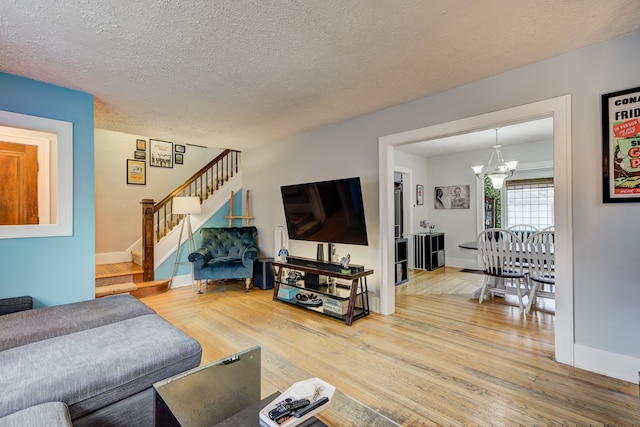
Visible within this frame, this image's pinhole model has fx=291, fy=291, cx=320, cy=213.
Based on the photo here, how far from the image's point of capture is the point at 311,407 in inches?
46.5

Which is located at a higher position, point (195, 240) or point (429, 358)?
point (195, 240)

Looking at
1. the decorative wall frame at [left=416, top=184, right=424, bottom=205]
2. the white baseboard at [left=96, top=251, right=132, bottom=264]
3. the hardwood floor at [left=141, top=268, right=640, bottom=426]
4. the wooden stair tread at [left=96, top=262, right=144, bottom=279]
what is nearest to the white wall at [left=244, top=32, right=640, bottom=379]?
the hardwood floor at [left=141, top=268, right=640, bottom=426]

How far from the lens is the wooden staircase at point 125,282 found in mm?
3916

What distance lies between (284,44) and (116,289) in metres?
3.80

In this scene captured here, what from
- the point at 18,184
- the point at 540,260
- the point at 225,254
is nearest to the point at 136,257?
the point at 225,254

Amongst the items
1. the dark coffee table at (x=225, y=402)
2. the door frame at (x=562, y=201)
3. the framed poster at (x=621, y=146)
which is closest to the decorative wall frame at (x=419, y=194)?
the door frame at (x=562, y=201)

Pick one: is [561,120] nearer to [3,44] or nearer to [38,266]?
[3,44]

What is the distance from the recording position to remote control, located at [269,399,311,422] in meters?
1.15

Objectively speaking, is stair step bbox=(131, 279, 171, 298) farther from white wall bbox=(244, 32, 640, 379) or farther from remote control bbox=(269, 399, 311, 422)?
white wall bbox=(244, 32, 640, 379)

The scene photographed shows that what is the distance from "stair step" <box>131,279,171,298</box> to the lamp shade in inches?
42.1

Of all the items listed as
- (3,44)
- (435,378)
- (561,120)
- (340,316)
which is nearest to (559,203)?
(561,120)

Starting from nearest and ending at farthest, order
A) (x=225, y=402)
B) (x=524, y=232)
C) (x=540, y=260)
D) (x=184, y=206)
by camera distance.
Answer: (x=225, y=402) → (x=540, y=260) → (x=184, y=206) → (x=524, y=232)

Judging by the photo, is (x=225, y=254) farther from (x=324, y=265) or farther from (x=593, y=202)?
(x=593, y=202)

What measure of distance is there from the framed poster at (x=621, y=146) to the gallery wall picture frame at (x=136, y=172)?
6080 millimetres
